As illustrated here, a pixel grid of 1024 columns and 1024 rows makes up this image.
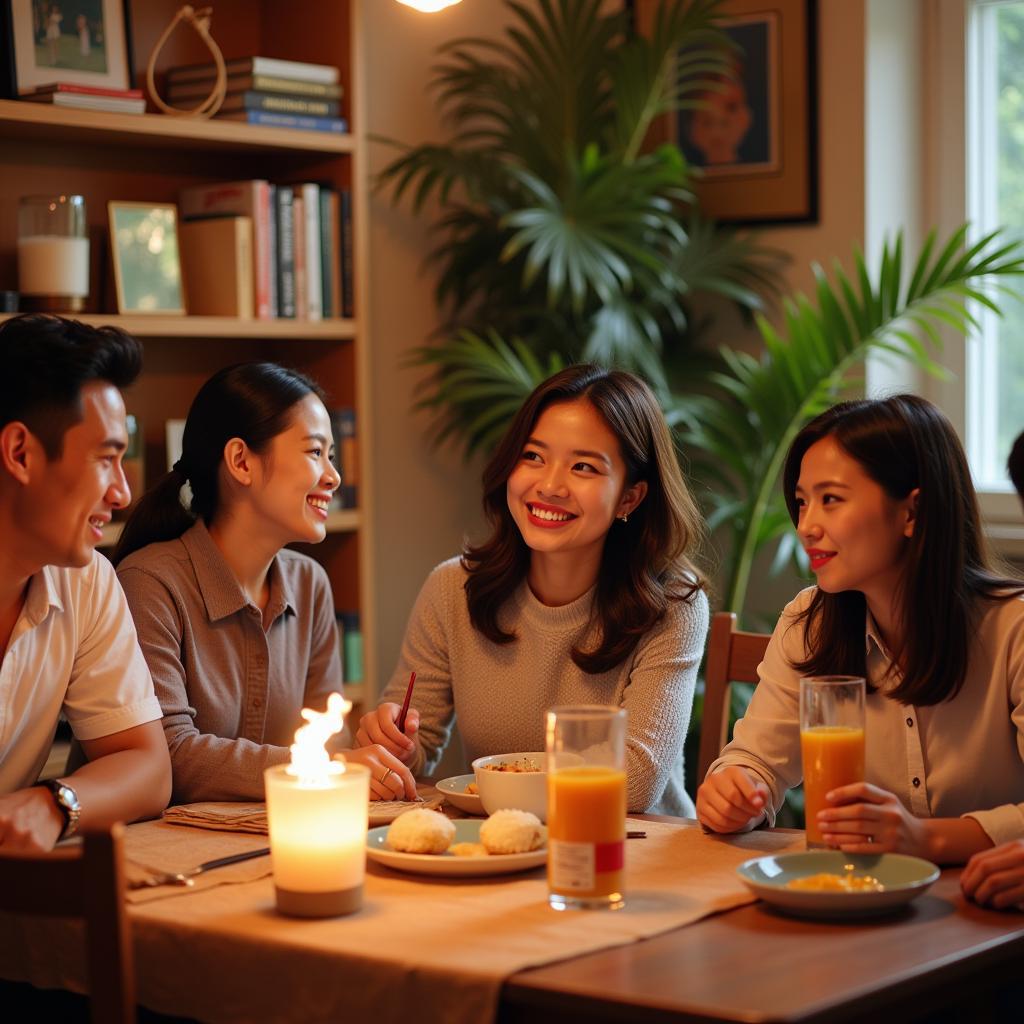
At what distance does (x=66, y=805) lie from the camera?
1.72 metres

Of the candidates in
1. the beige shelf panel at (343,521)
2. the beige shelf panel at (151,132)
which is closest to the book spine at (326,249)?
the beige shelf panel at (151,132)

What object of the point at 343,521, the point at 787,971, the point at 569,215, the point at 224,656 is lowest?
the point at 787,971

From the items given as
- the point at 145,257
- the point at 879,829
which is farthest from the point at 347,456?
the point at 879,829

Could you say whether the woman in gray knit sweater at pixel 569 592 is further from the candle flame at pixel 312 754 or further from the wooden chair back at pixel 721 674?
the candle flame at pixel 312 754

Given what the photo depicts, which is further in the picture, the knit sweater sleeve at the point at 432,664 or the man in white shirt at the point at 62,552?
the knit sweater sleeve at the point at 432,664

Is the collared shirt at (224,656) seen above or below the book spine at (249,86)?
below

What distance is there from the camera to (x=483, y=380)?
385cm

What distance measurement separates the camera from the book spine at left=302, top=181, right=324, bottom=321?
11.2 ft

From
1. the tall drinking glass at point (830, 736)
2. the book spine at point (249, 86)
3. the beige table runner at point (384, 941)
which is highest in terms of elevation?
the book spine at point (249, 86)

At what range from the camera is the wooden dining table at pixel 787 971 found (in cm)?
121

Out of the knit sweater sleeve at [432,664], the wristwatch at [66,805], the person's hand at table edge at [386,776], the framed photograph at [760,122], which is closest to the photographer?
the wristwatch at [66,805]

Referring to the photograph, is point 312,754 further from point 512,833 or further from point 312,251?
point 312,251

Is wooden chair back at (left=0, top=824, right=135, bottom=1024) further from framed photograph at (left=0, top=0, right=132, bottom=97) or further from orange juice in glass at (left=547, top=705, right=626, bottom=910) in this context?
framed photograph at (left=0, top=0, right=132, bottom=97)

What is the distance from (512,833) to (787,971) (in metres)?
0.39
